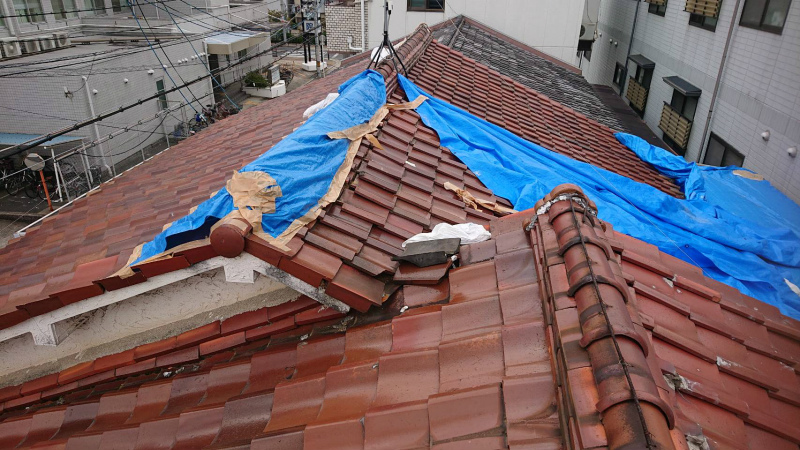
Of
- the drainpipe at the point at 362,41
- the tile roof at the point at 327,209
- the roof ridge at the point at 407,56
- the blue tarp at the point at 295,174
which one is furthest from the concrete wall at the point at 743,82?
the drainpipe at the point at 362,41

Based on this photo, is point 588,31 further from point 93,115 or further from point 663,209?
point 93,115

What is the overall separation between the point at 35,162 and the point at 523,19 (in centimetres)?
2002

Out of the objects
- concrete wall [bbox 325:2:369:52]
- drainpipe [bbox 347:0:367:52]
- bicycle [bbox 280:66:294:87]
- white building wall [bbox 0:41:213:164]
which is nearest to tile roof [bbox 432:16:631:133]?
drainpipe [bbox 347:0:367:52]

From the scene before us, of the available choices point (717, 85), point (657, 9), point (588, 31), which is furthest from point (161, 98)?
point (717, 85)

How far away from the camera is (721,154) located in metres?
14.3

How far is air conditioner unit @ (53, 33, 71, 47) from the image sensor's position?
22.8 metres

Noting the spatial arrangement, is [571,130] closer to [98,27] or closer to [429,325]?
[429,325]

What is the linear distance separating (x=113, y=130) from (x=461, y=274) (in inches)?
919

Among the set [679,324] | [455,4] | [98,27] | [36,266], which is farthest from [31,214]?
[679,324]

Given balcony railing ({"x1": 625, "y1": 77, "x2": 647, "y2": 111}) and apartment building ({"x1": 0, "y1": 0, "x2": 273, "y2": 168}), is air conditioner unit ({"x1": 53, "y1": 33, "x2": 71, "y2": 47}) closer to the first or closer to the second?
apartment building ({"x1": 0, "y1": 0, "x2": 273, "y2": 168})

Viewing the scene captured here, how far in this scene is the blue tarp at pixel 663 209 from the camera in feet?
22.0

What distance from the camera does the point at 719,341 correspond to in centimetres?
406

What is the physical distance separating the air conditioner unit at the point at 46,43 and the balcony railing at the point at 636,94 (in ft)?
83.4

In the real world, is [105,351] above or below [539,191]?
below
